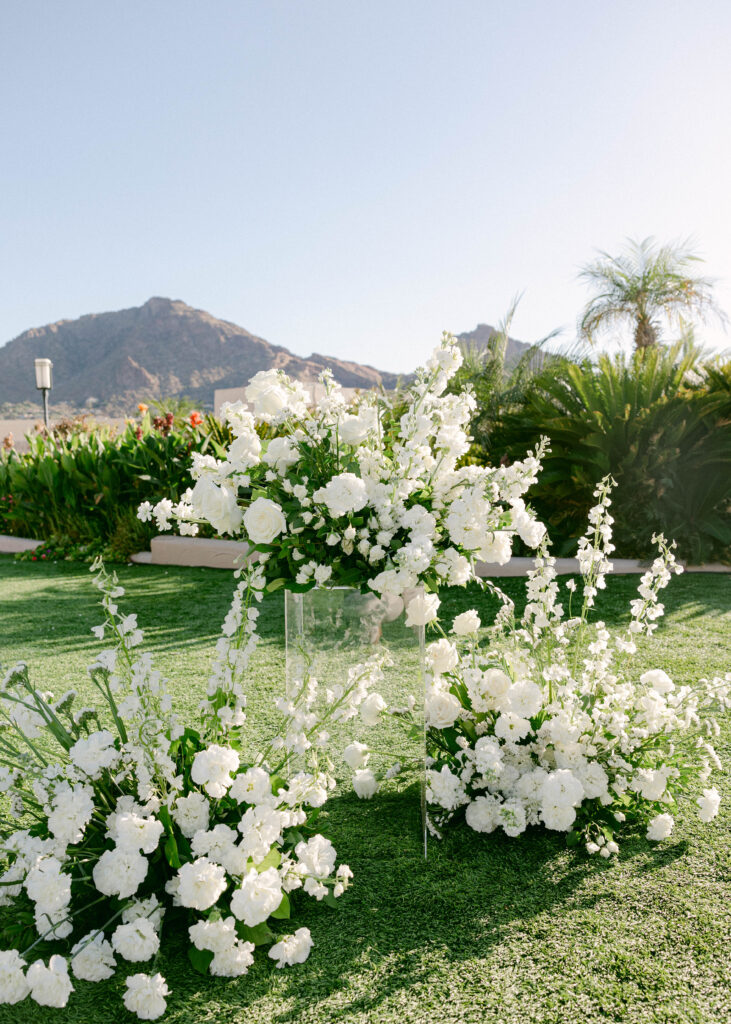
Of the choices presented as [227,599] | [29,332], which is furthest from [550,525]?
[29,332]

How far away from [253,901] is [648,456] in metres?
6.31

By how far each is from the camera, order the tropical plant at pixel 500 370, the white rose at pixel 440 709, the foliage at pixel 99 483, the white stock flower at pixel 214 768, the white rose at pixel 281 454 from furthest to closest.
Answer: the tropical plant at pixel 500 370, the foliage at pixel 99 483, the white rose at pixel 440 709, the white rose at pixel 281 454, the white stock flower at pixel 214 768

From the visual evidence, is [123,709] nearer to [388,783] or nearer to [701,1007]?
[388,783]

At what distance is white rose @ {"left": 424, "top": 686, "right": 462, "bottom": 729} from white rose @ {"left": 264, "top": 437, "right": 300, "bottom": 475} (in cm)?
92

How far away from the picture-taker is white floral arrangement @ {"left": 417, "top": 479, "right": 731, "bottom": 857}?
220 cm

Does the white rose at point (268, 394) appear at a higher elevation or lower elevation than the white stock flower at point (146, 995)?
higher

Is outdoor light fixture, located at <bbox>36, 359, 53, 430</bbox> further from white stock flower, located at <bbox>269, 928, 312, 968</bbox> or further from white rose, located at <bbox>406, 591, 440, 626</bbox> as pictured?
white stock flower, located at <bbox>269, 928, 312, 968</bbox>

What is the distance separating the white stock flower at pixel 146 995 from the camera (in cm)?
150

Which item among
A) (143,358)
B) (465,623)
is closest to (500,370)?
(465,623)

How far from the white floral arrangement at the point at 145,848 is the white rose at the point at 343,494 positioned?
12.7 inches

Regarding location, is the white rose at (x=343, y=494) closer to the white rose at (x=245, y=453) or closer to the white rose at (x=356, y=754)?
the white rose at (x=245, y=453)

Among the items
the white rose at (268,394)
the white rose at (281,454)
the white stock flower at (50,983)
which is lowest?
the white stock flower at (50,983)

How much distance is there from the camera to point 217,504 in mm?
1905

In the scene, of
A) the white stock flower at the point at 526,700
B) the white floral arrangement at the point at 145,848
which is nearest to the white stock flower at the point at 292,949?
the white floral arrangement at the point at 145,848
